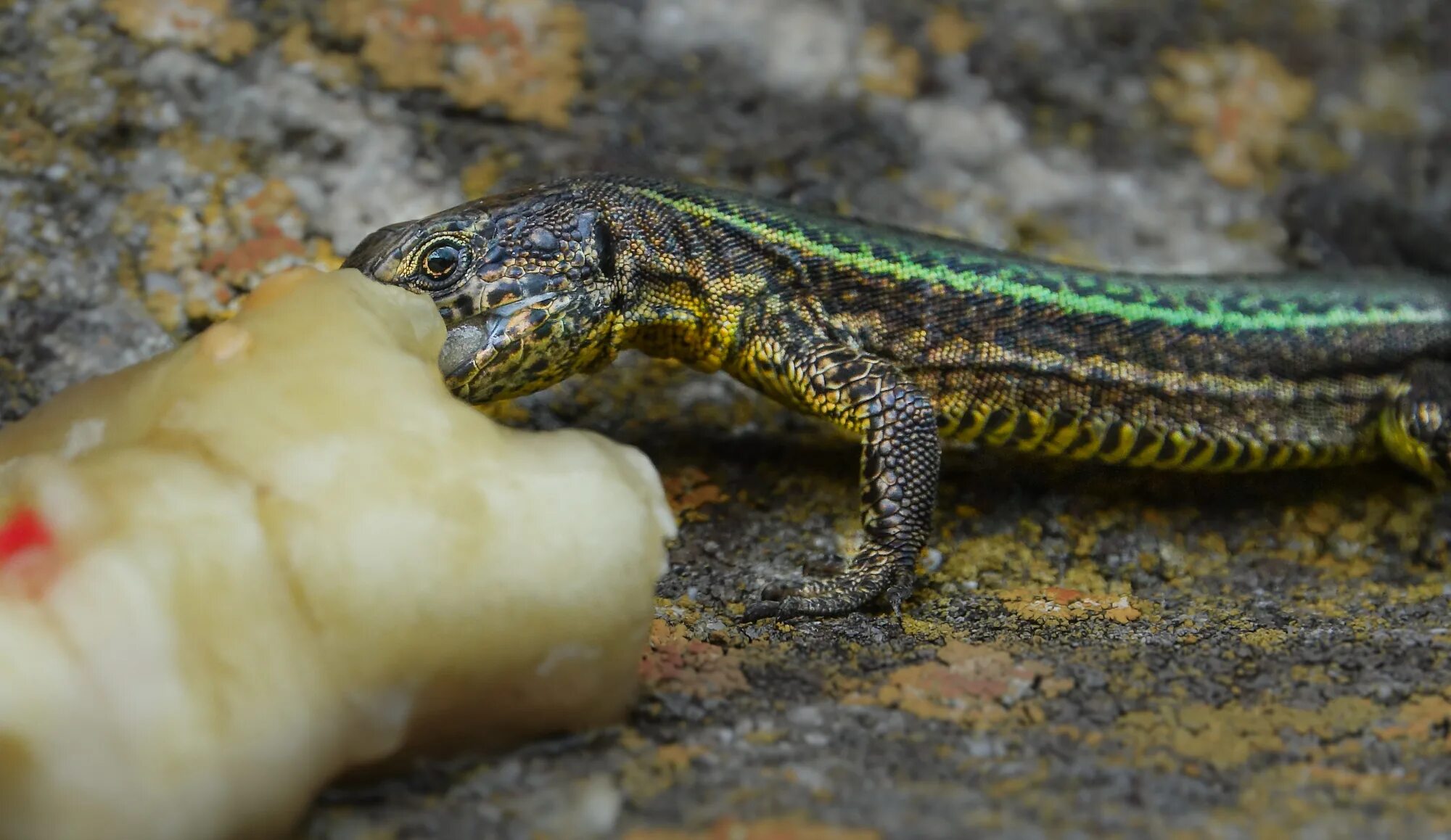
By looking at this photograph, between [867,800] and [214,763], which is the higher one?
[214,763]

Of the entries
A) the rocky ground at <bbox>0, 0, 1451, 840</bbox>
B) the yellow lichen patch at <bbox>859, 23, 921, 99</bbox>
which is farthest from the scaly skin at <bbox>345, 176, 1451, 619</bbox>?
the yellow lichen patch at <bbox>859, 23, 921, 99</bbox>

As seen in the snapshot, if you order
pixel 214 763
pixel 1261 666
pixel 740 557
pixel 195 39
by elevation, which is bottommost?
pixel 740 557

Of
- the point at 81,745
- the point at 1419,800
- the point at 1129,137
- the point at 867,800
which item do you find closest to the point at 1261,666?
the point at 1419,800

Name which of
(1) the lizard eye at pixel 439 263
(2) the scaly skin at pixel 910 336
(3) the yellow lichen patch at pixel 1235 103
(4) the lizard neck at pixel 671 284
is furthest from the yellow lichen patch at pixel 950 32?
(1) the lizard eye at pixel 439 263

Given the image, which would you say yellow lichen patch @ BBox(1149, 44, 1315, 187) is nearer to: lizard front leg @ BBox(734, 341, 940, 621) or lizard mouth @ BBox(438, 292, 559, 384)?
lizard front leg @ BBox(734, 341, 940, 621)

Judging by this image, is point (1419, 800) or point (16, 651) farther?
point (1419, 800)

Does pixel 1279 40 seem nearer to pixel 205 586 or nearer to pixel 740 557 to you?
pixel 740 557

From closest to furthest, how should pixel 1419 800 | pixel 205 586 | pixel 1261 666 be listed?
1. pixel 205 586
2. pixel 1419 800
3. pixel 1261 666

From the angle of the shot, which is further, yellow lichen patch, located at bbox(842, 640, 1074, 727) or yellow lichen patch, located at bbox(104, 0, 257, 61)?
yellow lichen patch, located at bbox(104, 0, 257, 61)
